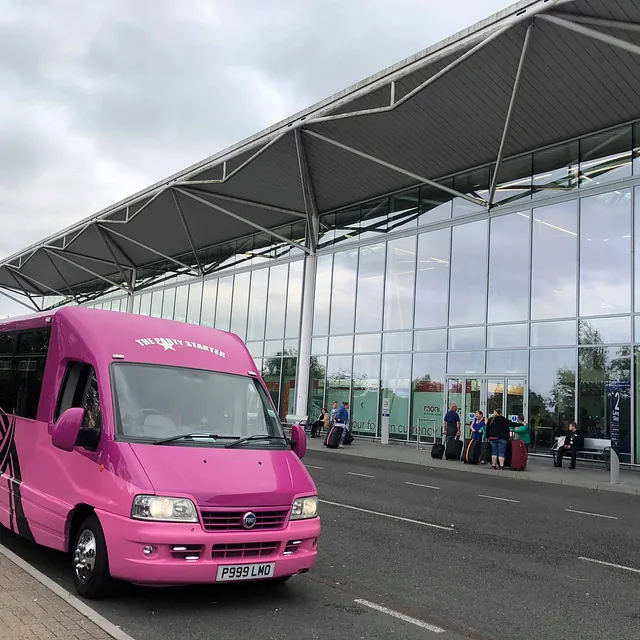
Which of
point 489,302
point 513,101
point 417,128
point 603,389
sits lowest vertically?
point 603,389

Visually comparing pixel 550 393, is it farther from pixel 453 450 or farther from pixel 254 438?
pixel 254 438

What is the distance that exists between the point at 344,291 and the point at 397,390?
5372 millimetres

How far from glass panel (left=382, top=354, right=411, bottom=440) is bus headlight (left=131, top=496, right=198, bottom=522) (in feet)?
69.2

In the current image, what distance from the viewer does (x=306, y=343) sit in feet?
96.5

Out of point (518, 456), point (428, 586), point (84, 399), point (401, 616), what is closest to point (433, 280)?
point (518, 456)

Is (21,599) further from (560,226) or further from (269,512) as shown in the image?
(560,226)

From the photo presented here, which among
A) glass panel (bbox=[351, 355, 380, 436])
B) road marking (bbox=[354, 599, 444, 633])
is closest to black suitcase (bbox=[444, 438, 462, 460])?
glass panel (bbox=[351, 355, 380, 436])

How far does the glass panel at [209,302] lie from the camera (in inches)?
1446

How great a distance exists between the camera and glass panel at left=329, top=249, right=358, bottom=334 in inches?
1119

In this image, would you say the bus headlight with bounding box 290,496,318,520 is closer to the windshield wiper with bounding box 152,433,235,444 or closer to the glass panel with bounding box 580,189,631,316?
the windshield wiper with bounding box 152,433,235,444

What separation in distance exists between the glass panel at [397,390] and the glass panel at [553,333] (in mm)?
5391

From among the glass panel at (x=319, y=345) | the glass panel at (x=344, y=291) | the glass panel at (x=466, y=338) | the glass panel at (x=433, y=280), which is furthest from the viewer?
the glass panel at (x=319, y=345)

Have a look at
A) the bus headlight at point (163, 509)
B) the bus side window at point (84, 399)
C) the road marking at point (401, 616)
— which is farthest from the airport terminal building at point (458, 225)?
the bus headlight at point (163, 509)

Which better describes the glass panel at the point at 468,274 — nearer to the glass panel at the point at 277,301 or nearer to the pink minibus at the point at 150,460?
the glass panel at the point at 277,301
